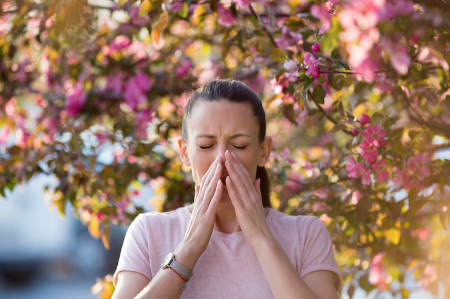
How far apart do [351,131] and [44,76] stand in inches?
106

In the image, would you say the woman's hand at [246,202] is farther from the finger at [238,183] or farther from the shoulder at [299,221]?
the shoulder at [299,221]

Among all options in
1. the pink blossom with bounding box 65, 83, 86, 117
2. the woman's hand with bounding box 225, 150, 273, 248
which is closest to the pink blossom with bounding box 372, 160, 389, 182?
the woman's hand with bounding box 225, 150, 273, 248

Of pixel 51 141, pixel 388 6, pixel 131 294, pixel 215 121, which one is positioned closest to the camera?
pixel 388 6

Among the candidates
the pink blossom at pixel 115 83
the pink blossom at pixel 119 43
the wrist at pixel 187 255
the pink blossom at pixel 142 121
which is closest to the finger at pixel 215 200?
the wrist at pixel 187 255

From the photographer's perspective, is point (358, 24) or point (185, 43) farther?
point (185, 43)

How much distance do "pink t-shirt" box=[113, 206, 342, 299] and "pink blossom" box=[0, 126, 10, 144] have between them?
2059 mm

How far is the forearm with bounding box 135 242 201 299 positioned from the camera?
134cm

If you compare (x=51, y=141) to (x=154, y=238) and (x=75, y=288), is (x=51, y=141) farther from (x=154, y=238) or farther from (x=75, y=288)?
(x=75, y=288)

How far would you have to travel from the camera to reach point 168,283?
1.35 metres

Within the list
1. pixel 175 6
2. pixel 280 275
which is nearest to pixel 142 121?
pixel 175 6

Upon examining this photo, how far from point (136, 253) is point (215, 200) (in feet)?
1.13

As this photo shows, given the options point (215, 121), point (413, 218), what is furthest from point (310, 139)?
point (215, 121)

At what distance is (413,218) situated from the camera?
2043 mm

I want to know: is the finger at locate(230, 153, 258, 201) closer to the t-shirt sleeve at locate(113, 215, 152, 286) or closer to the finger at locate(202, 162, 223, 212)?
the finger at locate(202, 162, 223, 212)
